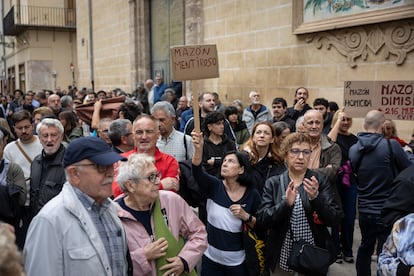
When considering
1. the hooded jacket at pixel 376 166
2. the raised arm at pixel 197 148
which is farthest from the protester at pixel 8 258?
the hooded jacket at pixel 376 166

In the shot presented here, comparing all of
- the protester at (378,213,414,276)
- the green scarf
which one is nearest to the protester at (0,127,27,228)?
the green scarf

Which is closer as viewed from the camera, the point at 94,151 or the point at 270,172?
the point at 94,151

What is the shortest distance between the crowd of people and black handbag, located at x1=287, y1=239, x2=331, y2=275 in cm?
6

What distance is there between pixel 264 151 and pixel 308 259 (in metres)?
1.52

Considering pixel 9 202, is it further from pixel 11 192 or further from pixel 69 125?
pixel 69 125

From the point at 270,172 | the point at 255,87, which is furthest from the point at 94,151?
the point at 255,87

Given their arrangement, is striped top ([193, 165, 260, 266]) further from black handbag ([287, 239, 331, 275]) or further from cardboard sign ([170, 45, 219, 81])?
cardboard sign ([170, 45, 219, 81])

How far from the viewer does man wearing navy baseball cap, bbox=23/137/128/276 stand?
6.77ft

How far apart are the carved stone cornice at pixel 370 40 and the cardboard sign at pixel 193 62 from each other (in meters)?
3.73

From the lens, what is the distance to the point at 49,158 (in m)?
3.89

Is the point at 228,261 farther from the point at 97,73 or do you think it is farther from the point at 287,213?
the point at 97,73

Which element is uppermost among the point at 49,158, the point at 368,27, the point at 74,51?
the point at 74,51

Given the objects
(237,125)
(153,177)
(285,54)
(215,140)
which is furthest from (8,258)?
(285,54)

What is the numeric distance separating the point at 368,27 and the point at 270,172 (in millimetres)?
3841
